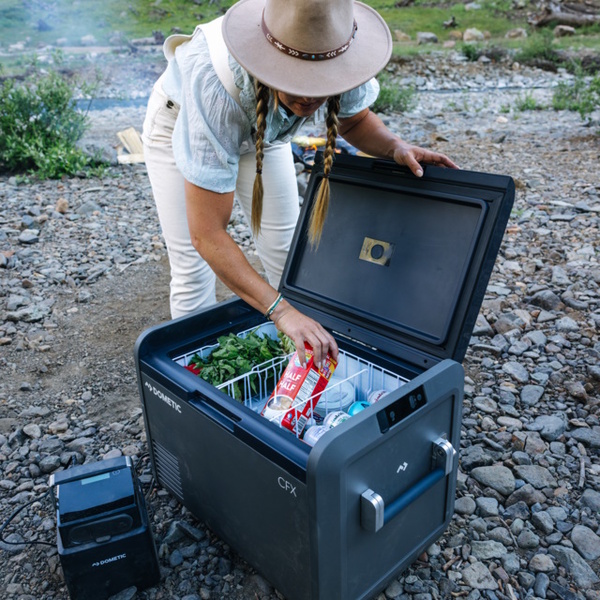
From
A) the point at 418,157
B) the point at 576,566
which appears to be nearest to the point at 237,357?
the point at 418,157

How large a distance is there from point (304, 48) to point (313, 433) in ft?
3.37

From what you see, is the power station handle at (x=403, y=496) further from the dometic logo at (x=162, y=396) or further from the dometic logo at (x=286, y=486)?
the dometic logo at (x=162, y=396)

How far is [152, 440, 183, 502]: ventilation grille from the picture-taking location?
197 centimetres

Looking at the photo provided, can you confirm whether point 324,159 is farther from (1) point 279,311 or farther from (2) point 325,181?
(1) point 279,311

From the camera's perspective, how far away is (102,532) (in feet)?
5.49

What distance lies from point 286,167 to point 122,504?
1331 mm

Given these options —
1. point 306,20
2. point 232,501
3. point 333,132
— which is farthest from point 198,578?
point 306,20

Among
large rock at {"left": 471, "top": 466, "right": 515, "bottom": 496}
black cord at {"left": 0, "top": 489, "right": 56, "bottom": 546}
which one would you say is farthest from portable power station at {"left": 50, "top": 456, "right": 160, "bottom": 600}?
large rock at {"left": 471, "top": 466, "right": 515, "bottom": 496}

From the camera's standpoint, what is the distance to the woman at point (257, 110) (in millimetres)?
1591

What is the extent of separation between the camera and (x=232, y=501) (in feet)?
5.60

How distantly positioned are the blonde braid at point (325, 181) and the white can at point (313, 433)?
66cm

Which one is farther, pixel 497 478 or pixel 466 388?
pixel 466 388

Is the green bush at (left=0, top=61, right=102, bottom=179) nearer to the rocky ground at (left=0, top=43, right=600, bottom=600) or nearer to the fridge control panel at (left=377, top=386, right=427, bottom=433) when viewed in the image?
the rocky ground at (left=0, top=43, right=600, bottom=600)

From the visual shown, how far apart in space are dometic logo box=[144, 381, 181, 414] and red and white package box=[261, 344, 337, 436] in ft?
0.83
